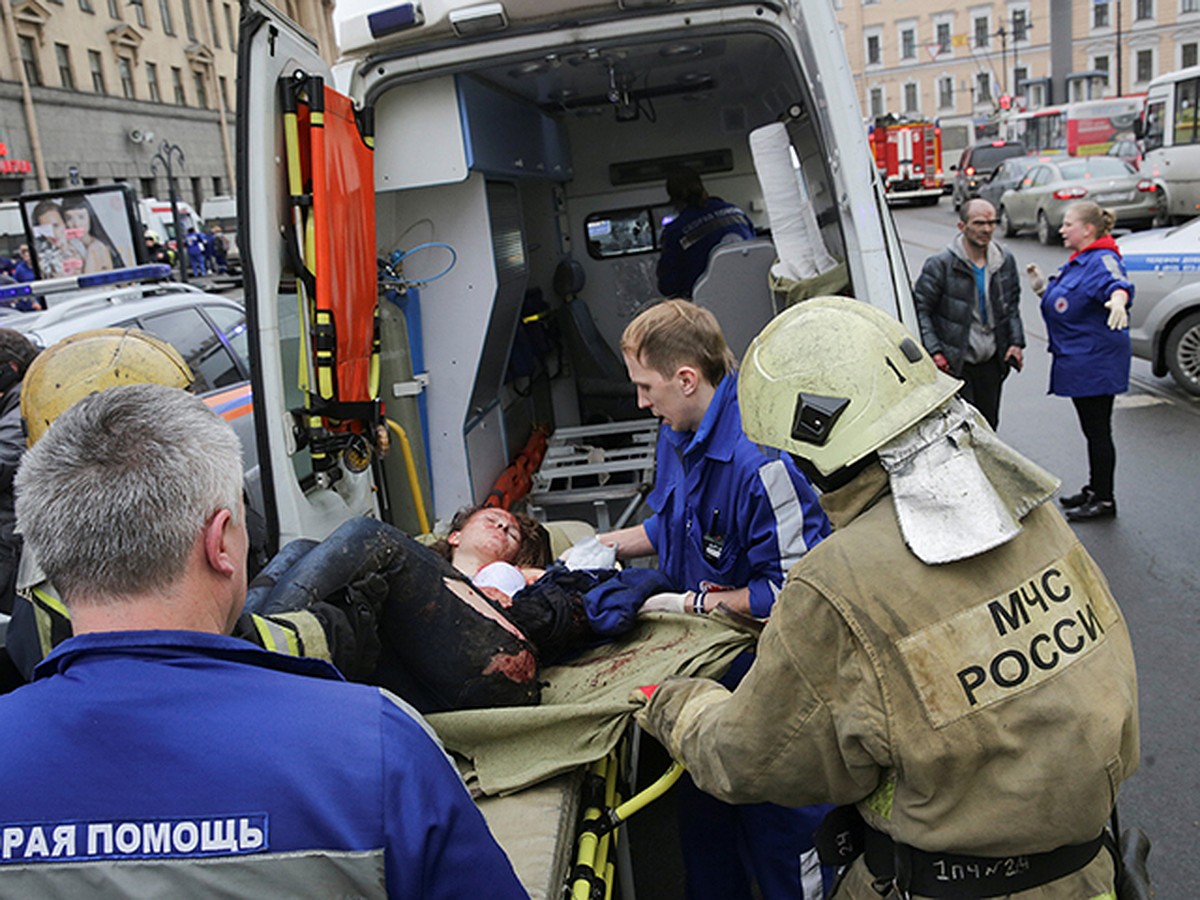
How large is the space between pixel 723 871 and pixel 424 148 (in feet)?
10.3

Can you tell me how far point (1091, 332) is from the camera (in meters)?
6.34

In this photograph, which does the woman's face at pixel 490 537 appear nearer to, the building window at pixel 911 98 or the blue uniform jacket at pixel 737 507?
the blue uniform jacket at pixel 737 507

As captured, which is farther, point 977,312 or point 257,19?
point 977,312

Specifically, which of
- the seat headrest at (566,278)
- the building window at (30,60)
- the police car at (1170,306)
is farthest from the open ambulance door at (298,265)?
the building window at (30,60)

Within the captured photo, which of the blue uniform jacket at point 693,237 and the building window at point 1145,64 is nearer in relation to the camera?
the blue uniform jacket at point 693,237

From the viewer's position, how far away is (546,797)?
2.55 metres

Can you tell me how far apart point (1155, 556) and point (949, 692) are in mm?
5012

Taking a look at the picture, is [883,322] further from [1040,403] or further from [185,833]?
[1040,403]

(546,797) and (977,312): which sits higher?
(977,312)

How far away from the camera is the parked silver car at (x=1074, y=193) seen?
20781mm

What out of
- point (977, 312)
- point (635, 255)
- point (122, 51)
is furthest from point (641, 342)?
point (122, 51)

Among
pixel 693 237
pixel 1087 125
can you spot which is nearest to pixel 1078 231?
pixel 693 237

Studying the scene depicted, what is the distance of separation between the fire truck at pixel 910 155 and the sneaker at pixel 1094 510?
105ft

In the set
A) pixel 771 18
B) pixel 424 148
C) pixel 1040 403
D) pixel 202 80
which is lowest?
pixel 1040 403
